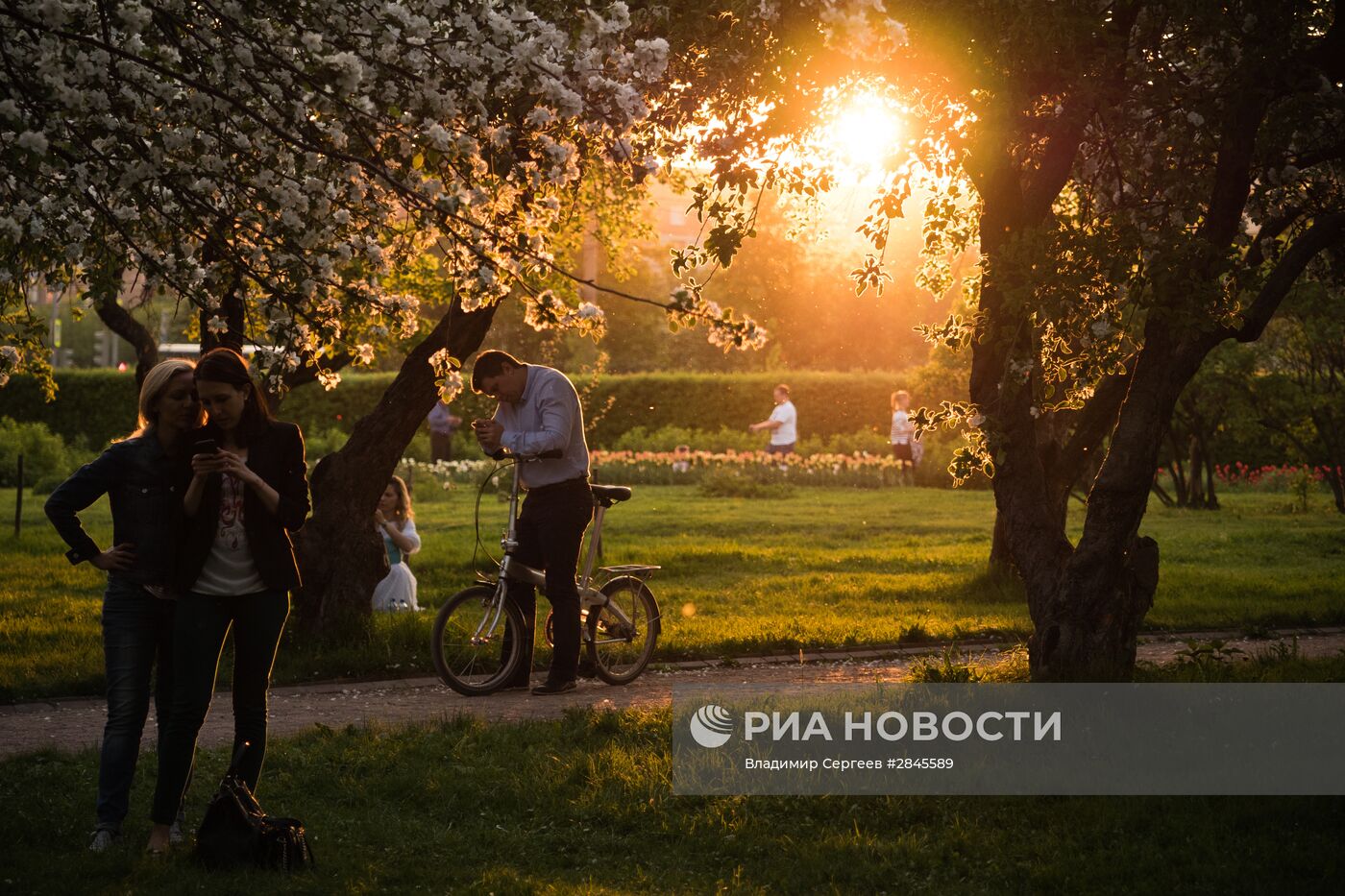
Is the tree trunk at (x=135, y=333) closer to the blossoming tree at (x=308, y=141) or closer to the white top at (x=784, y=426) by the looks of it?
the blossoming tree at (x=308, y=141)

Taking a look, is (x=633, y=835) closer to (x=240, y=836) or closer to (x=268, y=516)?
(x=240, y=836)

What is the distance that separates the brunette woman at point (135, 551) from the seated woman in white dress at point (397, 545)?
A: 6337 mm

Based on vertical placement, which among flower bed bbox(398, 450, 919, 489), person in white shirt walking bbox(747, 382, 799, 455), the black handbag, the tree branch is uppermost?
the tree branch

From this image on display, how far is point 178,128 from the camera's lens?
281 inches

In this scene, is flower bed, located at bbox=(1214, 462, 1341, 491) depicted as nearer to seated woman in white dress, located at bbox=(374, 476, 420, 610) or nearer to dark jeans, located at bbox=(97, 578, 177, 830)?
seated woman in white dress, located at bbox=(374, 476, 420, 610)

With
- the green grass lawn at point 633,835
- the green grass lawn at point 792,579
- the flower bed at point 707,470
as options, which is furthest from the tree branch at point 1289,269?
the flower bed at point 707,470

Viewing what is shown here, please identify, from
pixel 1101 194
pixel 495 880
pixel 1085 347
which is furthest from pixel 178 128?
pixel 1101 194

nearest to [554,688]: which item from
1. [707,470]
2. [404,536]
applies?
[404,536]

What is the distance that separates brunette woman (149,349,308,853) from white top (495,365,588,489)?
3150 millimetres

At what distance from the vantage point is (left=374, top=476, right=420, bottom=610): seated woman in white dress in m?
12.2

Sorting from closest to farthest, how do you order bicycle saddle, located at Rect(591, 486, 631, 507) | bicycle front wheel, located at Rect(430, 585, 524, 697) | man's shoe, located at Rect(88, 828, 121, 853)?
man's shoe, located at Rect(88, 828, 121, 853), bicycle front wheel, located at Rect(430, 585, 524, 697), bicycle saddle, located at Rect(591, 486, 631, 507)

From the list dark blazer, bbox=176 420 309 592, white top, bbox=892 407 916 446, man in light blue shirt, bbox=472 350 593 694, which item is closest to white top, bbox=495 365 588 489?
man in light blue shirt, bbox=472 350 593 694

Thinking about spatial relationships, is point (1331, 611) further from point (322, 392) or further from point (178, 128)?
point (322, 392)

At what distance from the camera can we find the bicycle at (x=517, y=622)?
30.2 ft
